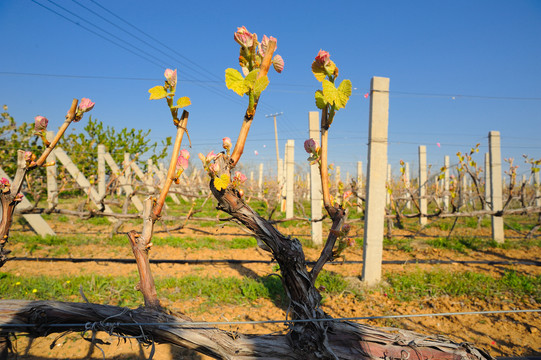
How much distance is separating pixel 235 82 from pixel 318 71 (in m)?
0.32

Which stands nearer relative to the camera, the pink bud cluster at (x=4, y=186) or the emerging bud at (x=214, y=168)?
the emerging bud at (x=214, y=168)

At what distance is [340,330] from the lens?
47.0 inches

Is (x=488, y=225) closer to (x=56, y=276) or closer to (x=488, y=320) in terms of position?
(x=488, y=320)

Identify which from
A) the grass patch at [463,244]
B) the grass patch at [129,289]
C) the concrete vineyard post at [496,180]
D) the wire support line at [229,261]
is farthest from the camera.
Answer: the concrete vineyard post at [496,180]

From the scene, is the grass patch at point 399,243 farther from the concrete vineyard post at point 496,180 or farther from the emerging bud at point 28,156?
the emerging bud at point 28,156

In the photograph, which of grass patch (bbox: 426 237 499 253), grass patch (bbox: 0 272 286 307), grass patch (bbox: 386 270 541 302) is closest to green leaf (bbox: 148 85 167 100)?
grass patch (bbox: 0 272 286 307)

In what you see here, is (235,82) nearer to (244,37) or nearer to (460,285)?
(244,37)

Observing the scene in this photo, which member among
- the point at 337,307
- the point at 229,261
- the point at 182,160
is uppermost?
the point at 182,160

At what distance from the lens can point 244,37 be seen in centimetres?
96

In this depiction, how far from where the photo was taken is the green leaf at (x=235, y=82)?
929 mm

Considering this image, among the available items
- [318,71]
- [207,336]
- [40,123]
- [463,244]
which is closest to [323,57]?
[318,71]

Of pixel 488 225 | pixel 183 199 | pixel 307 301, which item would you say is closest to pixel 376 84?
pixel 307 301

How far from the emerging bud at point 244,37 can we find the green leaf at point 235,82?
0.35 ft

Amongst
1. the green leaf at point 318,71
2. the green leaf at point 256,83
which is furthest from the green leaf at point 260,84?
the green leaf at point 318,71
